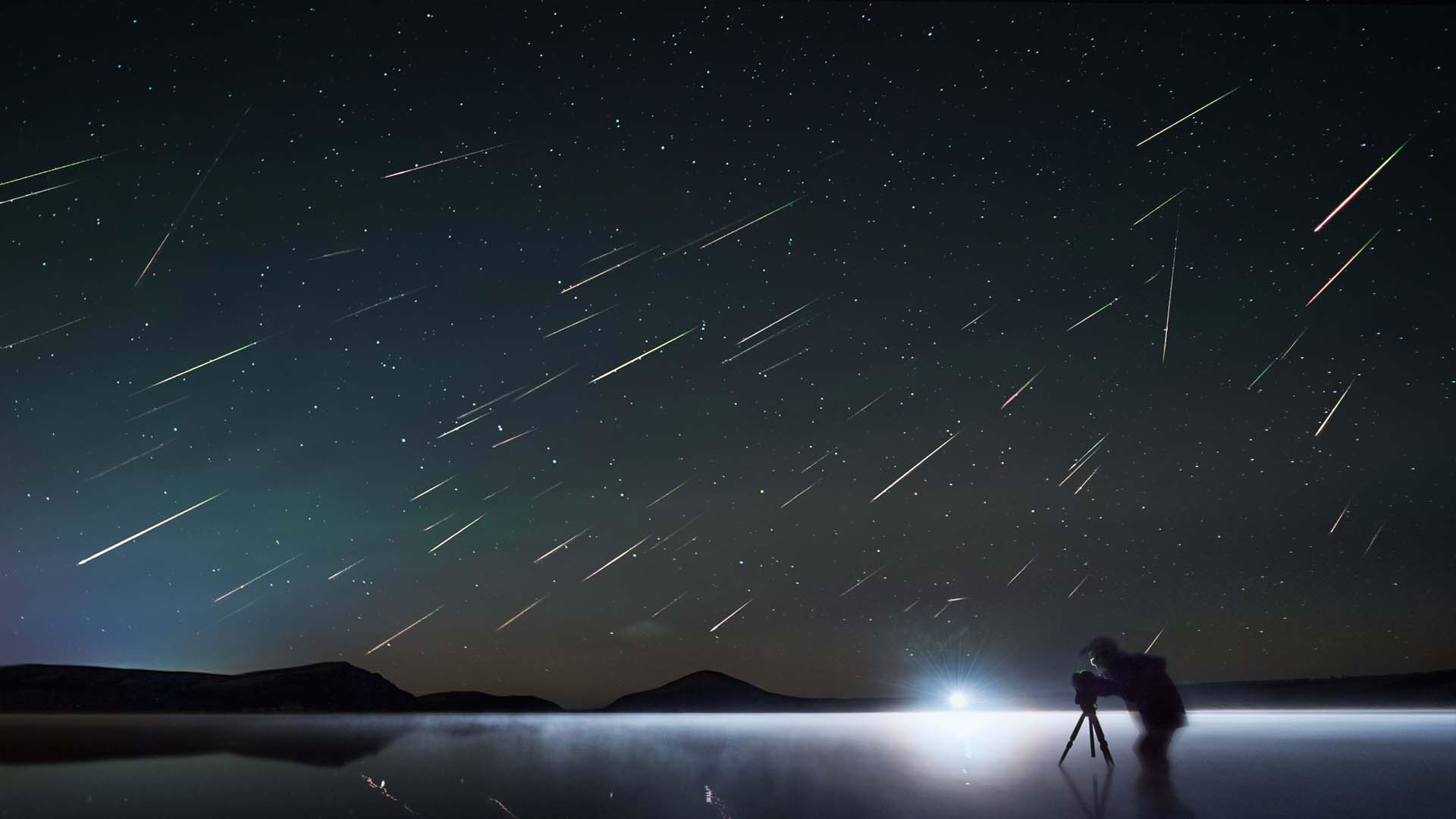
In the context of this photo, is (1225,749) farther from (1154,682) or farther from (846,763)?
(846,763)

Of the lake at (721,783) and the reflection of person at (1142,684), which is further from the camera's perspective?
the reflection of person at (1142,684)

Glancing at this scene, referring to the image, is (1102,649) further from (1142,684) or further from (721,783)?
(721,783)

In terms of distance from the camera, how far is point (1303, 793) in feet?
39.0

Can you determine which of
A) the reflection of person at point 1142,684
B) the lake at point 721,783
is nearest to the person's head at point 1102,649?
the reflection of person at point 1142,684

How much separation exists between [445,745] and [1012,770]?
61.7 feet

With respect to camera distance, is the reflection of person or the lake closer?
the lake

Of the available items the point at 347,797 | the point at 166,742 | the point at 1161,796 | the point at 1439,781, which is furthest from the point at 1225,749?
the point at 166,742

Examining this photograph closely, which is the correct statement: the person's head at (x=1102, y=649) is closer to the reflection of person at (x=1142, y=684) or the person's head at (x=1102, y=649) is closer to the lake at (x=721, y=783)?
the reflection of person at (x=1142, y=684)

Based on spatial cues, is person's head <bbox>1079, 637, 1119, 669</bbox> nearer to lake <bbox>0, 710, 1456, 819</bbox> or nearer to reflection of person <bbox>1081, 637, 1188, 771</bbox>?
reflection of person <bbox>1081, 637, 1188, 771</bbox>

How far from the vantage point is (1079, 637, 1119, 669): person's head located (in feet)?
50.1

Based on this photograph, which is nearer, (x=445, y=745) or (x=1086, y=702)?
(x=1086, y=702)

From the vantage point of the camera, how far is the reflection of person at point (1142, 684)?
49.4 feet

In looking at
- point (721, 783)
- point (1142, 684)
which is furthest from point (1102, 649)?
point (721, 783)

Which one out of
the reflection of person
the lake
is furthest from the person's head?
the lake
